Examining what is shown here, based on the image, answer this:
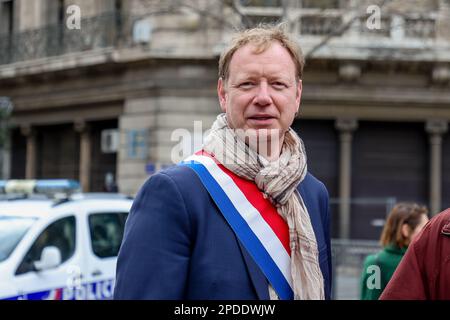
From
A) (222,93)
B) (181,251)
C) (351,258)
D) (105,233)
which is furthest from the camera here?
(351,258)

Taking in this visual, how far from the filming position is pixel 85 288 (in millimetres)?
7824

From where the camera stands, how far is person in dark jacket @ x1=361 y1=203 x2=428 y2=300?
552 cm

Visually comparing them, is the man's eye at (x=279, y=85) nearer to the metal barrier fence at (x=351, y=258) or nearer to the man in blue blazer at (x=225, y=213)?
the man in blue blazer at (x=225, y=213)

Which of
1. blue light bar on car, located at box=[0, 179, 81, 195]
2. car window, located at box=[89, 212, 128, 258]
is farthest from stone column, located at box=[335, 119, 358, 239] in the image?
car window, located at box=[89, 212, 128, 258]

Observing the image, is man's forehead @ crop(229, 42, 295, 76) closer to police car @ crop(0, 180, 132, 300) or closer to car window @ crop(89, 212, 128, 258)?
police car @ crop(0, 180, 132, 300)

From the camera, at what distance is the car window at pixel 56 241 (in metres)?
7.17

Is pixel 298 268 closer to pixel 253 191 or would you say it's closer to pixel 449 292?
pixel 253 191

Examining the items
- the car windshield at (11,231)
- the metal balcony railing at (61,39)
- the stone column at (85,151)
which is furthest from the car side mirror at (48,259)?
the stone column at (85,151)

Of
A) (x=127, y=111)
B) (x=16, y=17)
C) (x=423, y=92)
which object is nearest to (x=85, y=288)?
(x=127, y=111)

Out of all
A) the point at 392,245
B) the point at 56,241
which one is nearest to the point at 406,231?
the point at 392,245

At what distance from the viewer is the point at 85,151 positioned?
2119cm

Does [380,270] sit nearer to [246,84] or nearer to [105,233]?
[246,84]

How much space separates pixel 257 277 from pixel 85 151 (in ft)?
63.5
